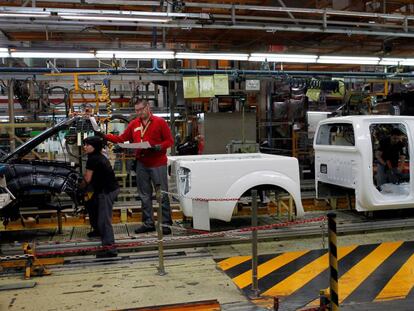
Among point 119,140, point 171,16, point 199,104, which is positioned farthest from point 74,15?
point 199,104

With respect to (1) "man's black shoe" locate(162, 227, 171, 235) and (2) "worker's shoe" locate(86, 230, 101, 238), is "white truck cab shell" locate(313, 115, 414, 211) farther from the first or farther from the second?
(2) "worker's shoe" locate(86, 230, 101, 238)

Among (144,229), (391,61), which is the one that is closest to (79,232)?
(144,229)

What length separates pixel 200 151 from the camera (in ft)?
35.2

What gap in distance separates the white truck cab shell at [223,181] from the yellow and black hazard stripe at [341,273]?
0.78 meters

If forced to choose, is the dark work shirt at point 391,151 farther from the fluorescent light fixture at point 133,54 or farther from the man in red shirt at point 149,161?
the fluorescent light fixture at point 133,54

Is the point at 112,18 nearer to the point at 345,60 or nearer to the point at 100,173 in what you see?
the point at 100,173

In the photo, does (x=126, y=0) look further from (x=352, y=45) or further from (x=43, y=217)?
(x=352, y=45)

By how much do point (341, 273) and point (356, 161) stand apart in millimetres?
2178

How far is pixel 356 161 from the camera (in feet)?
22.6

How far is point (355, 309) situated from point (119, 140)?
404cm

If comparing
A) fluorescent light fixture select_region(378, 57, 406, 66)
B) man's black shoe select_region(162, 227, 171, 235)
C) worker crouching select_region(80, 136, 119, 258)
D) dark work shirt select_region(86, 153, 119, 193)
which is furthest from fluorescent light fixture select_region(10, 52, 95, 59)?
fluorescent light fixture select_region(378, 57, 406, 66)

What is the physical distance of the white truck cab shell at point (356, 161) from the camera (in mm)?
6805

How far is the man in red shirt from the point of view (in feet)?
21.8

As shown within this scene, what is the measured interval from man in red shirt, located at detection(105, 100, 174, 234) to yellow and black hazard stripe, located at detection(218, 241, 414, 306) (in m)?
1.49
